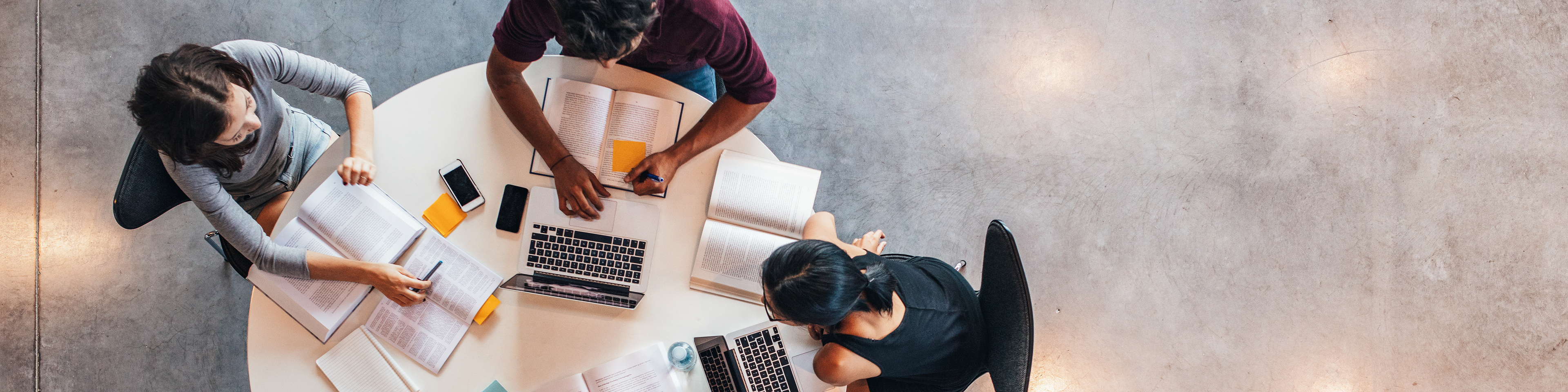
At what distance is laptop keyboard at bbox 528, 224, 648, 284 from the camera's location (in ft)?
5.12

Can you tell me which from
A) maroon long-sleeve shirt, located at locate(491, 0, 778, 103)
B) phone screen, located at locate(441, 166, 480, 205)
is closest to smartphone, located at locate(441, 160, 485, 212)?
phone screen, located at locate(441, 166, 480, 205)

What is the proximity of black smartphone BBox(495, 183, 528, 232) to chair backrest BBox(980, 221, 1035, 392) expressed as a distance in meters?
Answer: 1.05

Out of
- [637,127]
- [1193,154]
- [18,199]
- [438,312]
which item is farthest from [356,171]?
[1193,154]

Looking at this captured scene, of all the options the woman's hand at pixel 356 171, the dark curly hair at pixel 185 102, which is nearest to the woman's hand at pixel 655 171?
the woman's hand at pixel 356 171

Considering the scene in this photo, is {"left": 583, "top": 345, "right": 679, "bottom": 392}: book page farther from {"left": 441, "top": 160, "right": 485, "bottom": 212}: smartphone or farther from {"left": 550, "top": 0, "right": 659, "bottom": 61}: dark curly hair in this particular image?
{"left": 550, "top": 0, "right": 659, "bottom": 61}: dark curly hair

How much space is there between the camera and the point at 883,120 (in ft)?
7.83

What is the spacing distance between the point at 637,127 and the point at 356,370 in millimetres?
841

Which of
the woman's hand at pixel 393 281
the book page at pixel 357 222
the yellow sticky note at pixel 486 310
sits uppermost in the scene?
the book page at pixel 357 222

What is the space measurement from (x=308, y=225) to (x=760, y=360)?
1.09 m

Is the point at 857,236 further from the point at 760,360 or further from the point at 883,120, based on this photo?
the point at 760,360

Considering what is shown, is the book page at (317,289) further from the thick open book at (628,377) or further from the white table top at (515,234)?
the thick open book at (628,377)

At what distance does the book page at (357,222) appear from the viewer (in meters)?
1.53

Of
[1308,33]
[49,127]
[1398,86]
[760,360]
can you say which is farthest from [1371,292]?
[49,127]

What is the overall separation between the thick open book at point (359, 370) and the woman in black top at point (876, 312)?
86 cm
